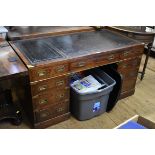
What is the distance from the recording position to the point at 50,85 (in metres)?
1.44

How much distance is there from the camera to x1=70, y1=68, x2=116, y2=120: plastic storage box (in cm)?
159

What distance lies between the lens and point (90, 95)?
61.9 inches

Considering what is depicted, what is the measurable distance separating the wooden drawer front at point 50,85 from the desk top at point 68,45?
16cm

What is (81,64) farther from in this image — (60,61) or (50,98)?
(50,98)

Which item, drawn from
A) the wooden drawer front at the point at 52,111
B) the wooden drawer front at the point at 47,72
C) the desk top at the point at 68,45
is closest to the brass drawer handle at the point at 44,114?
the wooden drawer front at the point at 52,111

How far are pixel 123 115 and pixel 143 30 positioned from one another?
0.96 metres

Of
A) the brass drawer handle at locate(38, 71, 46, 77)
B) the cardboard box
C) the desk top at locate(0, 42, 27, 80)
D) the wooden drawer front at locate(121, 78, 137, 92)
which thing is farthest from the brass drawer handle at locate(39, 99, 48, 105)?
the wooden drawer front at locate(121, 78, 137, 92)

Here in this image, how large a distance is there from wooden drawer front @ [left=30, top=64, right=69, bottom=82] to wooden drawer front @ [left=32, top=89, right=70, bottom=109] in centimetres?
16

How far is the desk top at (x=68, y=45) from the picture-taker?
142 centimetres

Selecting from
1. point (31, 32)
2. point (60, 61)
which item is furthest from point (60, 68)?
point (31, 32)

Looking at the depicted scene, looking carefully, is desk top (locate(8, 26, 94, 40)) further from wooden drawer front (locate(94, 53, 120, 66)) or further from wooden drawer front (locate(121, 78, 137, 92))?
wooden drawer front (locate(121, 78, 137, 92))

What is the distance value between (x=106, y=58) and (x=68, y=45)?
0.34 meters
